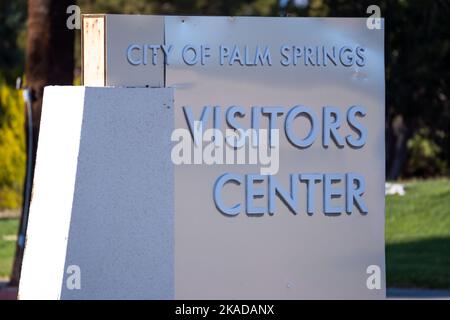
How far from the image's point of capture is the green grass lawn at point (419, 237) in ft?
45.4

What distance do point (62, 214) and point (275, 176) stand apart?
4.50 ft

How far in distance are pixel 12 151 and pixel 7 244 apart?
735cm

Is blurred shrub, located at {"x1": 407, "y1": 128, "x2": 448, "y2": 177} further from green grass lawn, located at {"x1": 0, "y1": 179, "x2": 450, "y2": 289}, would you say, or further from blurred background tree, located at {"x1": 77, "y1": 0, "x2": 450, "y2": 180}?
green grass lawn, located at {"x1": 0, "y1": 179, "x2": 450, "y2": 289}

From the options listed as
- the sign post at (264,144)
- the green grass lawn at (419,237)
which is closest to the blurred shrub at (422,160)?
the green grass lawn at (419,237)

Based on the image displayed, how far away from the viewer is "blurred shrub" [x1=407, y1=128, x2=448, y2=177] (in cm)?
3146

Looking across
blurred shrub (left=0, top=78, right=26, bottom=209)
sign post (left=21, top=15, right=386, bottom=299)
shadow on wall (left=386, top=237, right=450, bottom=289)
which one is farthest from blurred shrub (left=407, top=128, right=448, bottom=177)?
sign post (left=21, top=15, right=386, bottom=299)

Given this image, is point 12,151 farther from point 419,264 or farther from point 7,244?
point 419,264

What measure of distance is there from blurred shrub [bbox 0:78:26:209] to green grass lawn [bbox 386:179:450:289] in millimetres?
9239

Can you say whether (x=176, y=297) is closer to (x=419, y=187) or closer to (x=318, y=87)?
(x=318, y=87)

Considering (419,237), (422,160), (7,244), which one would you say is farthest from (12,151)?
(422,160)

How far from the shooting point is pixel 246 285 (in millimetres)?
7012

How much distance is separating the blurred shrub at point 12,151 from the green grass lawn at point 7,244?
3.48 m

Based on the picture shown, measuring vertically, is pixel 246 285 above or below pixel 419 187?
below
